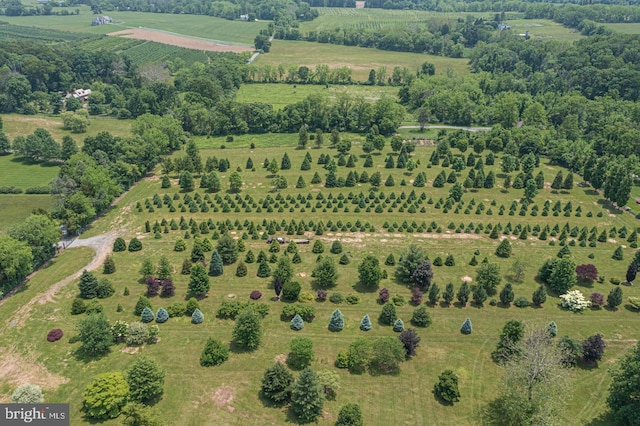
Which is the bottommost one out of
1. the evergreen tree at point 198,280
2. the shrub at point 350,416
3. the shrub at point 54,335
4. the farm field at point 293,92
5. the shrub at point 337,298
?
the shrub at point 54,335

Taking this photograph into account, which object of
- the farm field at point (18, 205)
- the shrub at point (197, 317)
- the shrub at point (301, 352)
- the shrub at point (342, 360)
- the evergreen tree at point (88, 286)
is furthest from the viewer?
the farm field at point (18, 205)

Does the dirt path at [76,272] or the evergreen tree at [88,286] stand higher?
the evergreen tree at [88,286]

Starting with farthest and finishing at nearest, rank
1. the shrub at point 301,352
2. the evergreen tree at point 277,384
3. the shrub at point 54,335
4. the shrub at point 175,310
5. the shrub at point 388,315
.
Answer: the shrub at point 175,310 → the shrub at point 388,315 → the shrub at point 54,335 → the shrub at point 301,352 → the evergreen tree at point 277,384

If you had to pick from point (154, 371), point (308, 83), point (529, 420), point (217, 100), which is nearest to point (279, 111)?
point (217, 100)

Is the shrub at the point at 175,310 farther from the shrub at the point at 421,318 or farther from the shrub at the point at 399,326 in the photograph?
the shrub at the point at 421,318

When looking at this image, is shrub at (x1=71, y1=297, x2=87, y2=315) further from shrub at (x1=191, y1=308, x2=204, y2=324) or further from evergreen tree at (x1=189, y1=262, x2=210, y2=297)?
shrub at (x1=191, y1=308, x2=204, y2=324)

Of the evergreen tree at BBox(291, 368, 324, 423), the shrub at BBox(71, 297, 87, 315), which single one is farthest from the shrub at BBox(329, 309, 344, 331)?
the shrub at BBox(71, 297, 87, 315)

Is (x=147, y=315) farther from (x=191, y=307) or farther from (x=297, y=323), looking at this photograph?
(x=297, y=323)

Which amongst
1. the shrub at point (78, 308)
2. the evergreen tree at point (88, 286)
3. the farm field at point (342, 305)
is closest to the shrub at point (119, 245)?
the farm field at point (342, 305)
